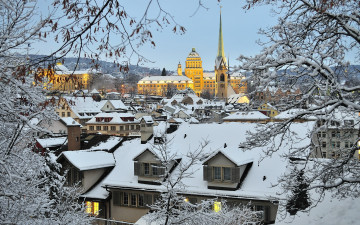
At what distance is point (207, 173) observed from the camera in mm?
22750

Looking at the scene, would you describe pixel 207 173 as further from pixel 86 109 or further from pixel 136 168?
pixel 86 109

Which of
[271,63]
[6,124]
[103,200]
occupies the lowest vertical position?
[103,200]

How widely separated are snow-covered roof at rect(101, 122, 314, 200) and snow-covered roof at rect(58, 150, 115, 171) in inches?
30.4

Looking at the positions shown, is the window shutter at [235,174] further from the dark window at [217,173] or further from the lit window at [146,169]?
the lit window at [146,169]

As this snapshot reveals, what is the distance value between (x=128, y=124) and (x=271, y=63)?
6485 centimetres

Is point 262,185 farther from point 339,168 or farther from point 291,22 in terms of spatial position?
point 291,22

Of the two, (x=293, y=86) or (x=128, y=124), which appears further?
(x=128, y=124)

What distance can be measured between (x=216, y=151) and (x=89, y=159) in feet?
30.9

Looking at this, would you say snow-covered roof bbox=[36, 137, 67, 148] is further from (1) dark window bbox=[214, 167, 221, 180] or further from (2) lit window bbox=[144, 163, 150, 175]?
(1) dark window bbox=[214, 167, 221, 180]

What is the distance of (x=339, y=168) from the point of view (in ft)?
32.9

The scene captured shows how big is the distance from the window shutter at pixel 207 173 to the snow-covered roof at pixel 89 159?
7.67 metres

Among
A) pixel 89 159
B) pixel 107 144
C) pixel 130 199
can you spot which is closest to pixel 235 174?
pixel 130 199

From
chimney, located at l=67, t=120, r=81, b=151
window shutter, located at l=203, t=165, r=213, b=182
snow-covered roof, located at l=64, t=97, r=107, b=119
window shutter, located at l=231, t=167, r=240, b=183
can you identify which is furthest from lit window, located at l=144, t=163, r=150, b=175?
snow-covered roof, located at l=64, t=97, r=107, b=119

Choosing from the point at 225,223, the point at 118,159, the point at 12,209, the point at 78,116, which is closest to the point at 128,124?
the point at 78,116
